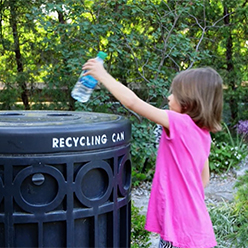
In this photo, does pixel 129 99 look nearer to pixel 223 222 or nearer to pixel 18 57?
pixel 223 222

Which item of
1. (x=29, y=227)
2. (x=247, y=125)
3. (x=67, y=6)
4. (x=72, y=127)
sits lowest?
(x=247, y=125)

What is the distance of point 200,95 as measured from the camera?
2119 millimetres

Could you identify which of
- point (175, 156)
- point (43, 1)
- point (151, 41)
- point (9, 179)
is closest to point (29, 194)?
point (9, 179)

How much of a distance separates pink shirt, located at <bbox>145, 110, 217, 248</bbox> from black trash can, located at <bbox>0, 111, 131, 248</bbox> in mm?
280

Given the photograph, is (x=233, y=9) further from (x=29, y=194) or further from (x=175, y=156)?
(x=29, y=194)

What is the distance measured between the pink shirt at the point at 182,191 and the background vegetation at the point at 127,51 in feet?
9.29

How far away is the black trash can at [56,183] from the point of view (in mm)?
1777

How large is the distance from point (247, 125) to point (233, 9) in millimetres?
2214

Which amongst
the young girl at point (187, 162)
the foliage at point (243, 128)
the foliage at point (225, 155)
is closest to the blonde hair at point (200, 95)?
the young girl at point (187, 162)

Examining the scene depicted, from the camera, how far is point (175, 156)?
2115 mm

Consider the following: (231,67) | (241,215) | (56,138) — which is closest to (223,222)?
(241,215)

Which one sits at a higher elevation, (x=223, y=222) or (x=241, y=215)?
(x=241, y=215)

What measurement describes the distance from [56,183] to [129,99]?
508 millimetres

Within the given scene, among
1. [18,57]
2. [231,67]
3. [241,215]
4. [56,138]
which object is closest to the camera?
[56,138]
